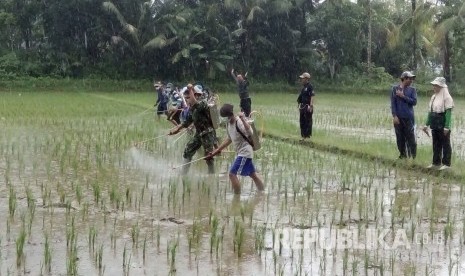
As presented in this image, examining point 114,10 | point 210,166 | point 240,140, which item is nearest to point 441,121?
point 240,140

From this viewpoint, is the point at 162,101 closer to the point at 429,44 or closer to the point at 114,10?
the point at 114,10

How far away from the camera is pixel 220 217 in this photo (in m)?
5.71

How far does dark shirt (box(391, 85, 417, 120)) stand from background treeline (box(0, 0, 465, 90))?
850 inches

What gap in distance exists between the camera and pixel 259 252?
457cm

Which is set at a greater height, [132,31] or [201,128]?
[132,31]

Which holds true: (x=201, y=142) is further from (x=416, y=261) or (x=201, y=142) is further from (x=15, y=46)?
(x=15, y=46)

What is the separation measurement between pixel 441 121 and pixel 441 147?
1.30 feet

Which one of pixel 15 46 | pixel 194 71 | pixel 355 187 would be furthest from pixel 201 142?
pixel 15 46

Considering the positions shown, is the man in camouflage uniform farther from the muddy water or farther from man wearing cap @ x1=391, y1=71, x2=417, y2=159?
man wearing cap @ x1=391, y1=71, x2=417, y2=159

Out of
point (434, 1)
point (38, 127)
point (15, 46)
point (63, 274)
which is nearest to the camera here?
point (63, 274)

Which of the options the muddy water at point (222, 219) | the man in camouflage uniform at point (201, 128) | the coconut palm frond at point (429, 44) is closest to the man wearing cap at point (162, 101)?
the muddy water at point (222, 219)

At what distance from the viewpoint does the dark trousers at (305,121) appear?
11.0 m

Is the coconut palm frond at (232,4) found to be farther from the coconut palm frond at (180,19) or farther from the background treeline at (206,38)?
the coconut palm frond at (180,19)

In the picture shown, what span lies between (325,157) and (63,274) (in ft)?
19.7
